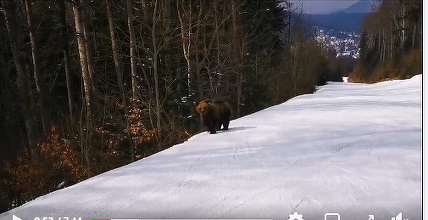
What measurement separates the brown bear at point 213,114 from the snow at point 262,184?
5.40ft

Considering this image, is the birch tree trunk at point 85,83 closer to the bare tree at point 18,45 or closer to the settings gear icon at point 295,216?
the bare tree at point 18,45

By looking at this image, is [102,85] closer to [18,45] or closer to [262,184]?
[18,45]

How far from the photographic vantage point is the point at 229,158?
199 inches

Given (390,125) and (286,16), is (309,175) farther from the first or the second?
(286,16)

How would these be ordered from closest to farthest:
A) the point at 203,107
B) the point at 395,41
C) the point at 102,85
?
the point at 203,107 → the point at 102,85 → the point at 395,41

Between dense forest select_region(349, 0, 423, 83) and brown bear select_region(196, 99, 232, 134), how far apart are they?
28.3 meters

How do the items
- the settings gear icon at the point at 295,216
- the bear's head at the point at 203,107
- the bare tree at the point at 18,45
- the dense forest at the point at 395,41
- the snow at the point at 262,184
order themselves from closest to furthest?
the settings gear icon at the point at 295,216 < the snow at the point at 262,184 < the bear's head at the point at 203,107 < the bare tree at the point at 18,45 < the dense forest at the point at 395,41

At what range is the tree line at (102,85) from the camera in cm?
1047

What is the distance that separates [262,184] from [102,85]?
11.8 meters

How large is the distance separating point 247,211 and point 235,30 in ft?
49.7

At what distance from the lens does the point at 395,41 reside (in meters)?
51.0

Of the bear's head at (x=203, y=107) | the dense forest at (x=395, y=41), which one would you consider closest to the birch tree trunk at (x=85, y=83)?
the bear's head at (x=203, y=107)

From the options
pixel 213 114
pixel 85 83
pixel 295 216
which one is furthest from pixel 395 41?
pixel 295 216

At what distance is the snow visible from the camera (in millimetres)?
3277
